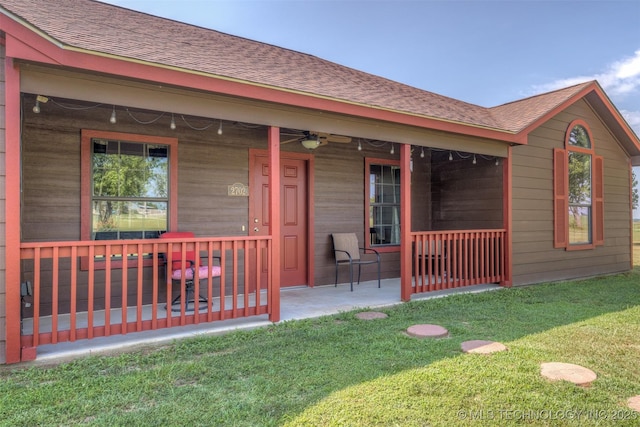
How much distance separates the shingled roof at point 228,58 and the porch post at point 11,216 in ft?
1.51

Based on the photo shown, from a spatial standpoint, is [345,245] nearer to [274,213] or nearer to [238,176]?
[238,176]

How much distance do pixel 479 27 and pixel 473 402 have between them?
48.0 feet

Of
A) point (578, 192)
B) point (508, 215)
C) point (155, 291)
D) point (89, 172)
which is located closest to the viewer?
point (155, 291)

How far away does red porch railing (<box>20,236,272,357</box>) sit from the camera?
3.00 metres

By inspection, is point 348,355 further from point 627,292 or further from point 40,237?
point 627,292

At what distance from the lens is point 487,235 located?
5.82 m

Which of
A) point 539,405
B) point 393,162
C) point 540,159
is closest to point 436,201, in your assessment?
point 393,162

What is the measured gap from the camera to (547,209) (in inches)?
258

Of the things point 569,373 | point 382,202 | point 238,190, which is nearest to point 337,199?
point 382,202

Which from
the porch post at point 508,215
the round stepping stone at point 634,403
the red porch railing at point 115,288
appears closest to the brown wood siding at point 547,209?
the porch post at point 508,215

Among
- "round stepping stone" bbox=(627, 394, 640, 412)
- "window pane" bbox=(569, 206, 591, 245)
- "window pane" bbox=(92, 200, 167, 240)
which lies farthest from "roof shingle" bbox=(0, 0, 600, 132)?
"round stepping stone" bbox=(627, 394, 640, 412)

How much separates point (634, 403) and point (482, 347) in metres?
1.05

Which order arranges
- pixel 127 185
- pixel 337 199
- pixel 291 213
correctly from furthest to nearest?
1. pixel 337 199
2. pixel 291 213
3. pixel 127 185

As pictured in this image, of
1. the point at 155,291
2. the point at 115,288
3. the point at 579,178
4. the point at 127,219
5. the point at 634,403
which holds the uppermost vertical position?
the point at 579,178
